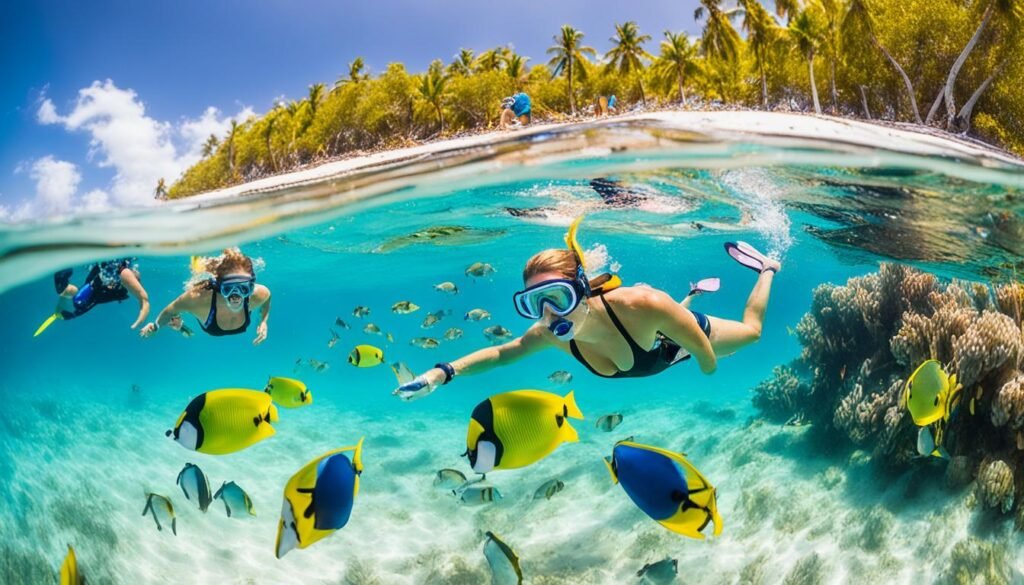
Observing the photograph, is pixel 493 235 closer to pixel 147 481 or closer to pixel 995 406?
pixel 147 481

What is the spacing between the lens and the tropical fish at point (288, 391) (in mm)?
5629

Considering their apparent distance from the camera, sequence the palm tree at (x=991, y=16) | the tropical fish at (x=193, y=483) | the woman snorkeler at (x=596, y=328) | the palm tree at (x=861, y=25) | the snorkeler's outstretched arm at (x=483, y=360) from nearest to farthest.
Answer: the snorkeler's outstretched arm at (x=483, y=360) → the woman snorkeler at (x=596, y=328) → the tropical fish at (x=193, y=483) → the palm tree at (x=991, y=16) → the palm tree at (x=861, y=25)

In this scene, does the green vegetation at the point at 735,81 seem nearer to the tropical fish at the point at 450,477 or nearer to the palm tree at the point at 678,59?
the palm tree at the point at 678,59

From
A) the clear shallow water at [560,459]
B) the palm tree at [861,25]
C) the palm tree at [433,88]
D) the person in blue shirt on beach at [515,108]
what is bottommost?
the clear shallow water at [560,459]

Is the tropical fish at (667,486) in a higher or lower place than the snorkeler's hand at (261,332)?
lower

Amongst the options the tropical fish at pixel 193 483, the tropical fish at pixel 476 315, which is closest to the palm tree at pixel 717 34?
the tropical fish at pixel 476 315

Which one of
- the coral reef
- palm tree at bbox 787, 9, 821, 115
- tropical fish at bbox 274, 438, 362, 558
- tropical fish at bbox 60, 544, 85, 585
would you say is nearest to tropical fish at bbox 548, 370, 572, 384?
the coral reef

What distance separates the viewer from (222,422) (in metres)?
3.68

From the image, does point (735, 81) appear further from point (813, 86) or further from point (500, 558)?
point (500, 558)

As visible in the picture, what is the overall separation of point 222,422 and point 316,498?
1142mm

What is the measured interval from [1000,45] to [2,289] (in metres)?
48.3

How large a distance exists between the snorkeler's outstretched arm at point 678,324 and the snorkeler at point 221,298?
495cm

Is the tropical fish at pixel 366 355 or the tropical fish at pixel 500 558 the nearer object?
the tropical fish at pixel 500 558

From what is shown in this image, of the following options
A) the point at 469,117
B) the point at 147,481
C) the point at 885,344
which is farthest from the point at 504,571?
the point at 469,117
